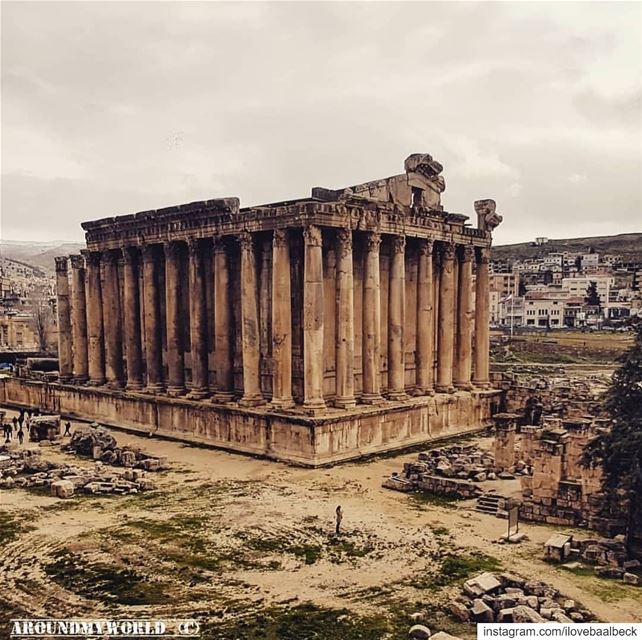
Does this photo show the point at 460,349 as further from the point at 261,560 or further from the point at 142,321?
the point at 261,560

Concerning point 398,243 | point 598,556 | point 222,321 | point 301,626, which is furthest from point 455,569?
point 222,321

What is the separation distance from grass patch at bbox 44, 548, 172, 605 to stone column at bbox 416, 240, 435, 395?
66.9 ft

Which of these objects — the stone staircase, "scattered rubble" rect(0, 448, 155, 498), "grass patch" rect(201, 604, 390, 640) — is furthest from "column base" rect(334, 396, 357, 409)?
"grass patch" rect(201, 604, 390, 640)

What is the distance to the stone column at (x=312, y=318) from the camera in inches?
1089

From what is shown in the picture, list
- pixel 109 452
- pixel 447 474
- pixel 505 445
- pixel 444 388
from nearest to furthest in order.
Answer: pixel 447 474, pixel 505 445, pixel 109 452, pixel 444 388

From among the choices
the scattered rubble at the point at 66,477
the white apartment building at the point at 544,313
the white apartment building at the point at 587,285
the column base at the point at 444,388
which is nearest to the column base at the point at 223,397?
the scattered rubble at the point at 66,477

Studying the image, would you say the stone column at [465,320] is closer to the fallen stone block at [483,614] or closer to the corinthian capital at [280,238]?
the corinthian capital at [280,238]

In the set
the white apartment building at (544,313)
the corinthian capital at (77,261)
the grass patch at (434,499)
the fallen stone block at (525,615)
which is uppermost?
the corinthian capital at (77,261)

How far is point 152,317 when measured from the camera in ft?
121

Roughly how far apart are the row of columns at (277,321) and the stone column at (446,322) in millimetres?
53

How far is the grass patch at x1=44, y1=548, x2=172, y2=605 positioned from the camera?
1455 centimetres

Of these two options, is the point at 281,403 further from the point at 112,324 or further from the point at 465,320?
the point at 112,324

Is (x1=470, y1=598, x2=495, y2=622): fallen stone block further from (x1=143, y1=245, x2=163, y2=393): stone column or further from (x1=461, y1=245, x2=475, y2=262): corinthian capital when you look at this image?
(x1=143, y1=245, x2=163, y2=393): stone column

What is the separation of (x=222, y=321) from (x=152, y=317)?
642 cm
